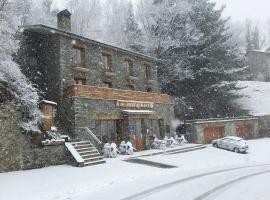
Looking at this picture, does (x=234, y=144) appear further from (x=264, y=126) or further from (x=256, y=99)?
(x=256, y=99)

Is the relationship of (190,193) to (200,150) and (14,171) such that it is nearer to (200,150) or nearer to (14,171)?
(14,171)

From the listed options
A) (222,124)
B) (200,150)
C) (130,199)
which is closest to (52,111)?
(130,199)

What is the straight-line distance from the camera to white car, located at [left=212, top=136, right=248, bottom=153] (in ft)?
108

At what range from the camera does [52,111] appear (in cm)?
2341

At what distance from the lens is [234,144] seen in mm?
33375

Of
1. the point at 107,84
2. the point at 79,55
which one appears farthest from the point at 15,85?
the point at 107,84

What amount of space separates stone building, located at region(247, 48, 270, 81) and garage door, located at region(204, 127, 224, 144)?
105ft

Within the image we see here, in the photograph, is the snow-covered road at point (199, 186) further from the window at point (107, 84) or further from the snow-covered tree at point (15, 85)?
the window at point (107, 84)

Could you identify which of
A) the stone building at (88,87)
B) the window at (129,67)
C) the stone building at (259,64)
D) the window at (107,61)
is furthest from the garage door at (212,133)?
the stone building at (259,64)

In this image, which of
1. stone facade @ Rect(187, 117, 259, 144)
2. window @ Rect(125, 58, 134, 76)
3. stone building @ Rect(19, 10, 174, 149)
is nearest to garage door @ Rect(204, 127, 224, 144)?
stone facade @ Rect(187, 117, 259, 144)

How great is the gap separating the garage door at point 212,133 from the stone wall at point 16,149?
851 inches

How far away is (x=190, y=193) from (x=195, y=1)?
38270mm

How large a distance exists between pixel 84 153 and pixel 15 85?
19.0 feet

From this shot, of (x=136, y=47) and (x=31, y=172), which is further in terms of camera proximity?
(x=136, y=47)
